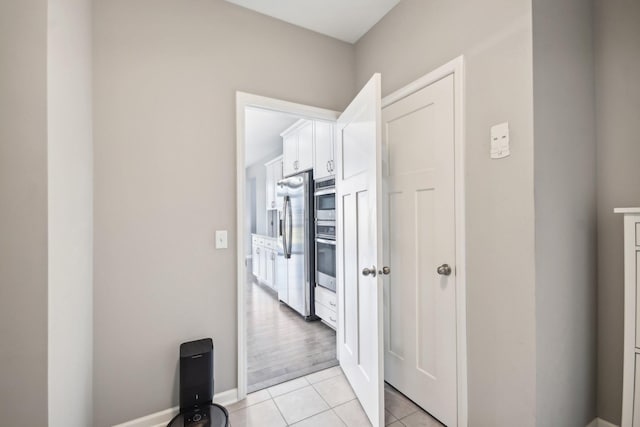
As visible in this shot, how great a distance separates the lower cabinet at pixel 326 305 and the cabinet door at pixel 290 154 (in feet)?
5.09

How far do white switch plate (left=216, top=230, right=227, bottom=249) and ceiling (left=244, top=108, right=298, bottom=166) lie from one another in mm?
1219

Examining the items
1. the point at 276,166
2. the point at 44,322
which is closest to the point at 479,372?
the point at 44,322

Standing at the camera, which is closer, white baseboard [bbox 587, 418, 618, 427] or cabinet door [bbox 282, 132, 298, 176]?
white baseboard [bbox 587, 418, 618, 427]

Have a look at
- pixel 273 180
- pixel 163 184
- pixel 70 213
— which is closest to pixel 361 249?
pixel 163 184

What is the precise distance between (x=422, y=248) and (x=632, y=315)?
0.90 m

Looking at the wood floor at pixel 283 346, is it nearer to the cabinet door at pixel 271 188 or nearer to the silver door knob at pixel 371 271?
the silver door knob at pixel 371 271

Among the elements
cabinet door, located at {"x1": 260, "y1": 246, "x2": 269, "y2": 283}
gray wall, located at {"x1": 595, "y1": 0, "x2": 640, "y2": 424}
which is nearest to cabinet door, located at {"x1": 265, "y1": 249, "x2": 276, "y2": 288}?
cabinet door, located at {"x1": 260, "y1": 246, "x2": 269, "y2": 283}

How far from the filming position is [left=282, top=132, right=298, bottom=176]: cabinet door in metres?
3.62

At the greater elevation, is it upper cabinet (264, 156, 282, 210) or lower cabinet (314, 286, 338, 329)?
upper cabinet (264, 156, 282, 210)

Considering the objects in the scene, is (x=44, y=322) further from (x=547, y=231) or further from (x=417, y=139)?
(x=547, y=231)

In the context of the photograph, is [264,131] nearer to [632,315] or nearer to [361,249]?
[361,249]

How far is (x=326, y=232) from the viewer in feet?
9.77

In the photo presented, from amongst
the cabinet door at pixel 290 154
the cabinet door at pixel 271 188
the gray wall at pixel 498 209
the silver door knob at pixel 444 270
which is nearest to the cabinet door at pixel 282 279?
the cabinet door at pixel 271 188

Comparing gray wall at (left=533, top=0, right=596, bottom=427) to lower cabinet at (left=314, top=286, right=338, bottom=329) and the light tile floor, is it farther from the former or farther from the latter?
lower cabinet at (left=314, top=286, right=338, bottom=329)
